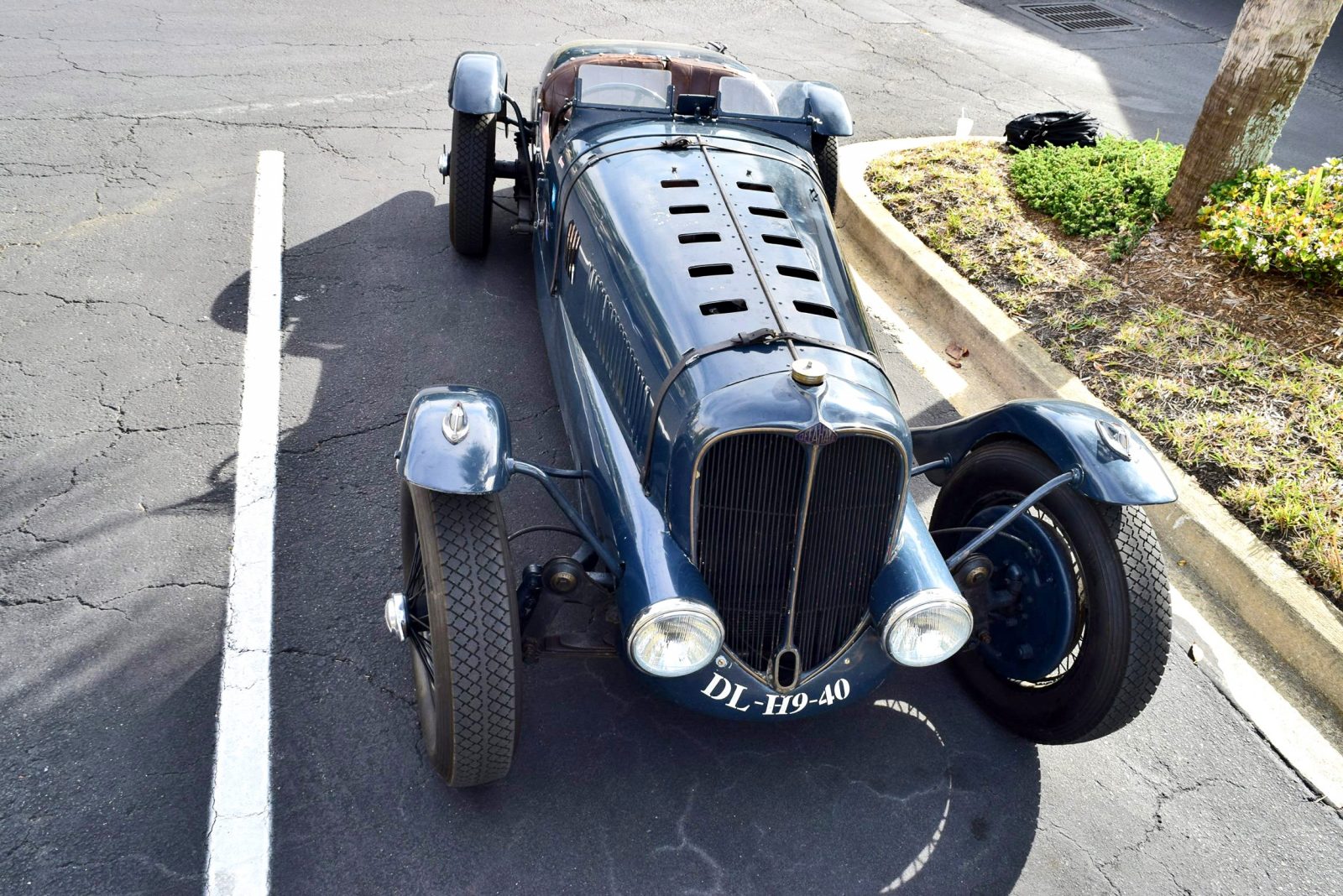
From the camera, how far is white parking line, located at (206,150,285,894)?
9.61 feet

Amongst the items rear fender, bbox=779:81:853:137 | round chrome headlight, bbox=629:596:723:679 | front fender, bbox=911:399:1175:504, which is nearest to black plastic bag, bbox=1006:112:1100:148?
rear fender, bbox=779:81:853:137

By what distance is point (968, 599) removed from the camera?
10.9 feet

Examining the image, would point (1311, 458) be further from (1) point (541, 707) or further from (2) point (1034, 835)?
(1) point (541, 707)

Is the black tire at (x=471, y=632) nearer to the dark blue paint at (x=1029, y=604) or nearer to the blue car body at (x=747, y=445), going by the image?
the blue car body at (x=747, y=445)

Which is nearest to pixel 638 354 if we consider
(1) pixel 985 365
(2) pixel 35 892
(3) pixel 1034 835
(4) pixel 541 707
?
(4) pixel 541 707

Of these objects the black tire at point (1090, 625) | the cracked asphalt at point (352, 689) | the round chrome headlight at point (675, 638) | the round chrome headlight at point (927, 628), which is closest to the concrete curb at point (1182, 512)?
the cracked asphalt at point (352, 689)

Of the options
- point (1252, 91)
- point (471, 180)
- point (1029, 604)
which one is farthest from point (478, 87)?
point (1252, 91)

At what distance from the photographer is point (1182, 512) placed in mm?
4316

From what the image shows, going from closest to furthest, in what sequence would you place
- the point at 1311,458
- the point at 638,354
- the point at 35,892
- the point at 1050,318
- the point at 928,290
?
the point at 35,892
the point at 638,354
the point at 1311,458
the point at 1050,318
the point at 928,290

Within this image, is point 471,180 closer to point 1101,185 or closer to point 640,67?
point 640,67

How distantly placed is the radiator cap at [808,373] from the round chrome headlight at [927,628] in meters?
0.73

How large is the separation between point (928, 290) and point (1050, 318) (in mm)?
790

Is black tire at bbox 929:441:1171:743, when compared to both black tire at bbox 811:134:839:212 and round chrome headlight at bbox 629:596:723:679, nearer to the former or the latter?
round chrome headlight at bbox 629:596:723:679

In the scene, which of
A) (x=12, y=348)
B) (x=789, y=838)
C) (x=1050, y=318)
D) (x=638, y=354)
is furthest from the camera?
(x=1050, y=318)
